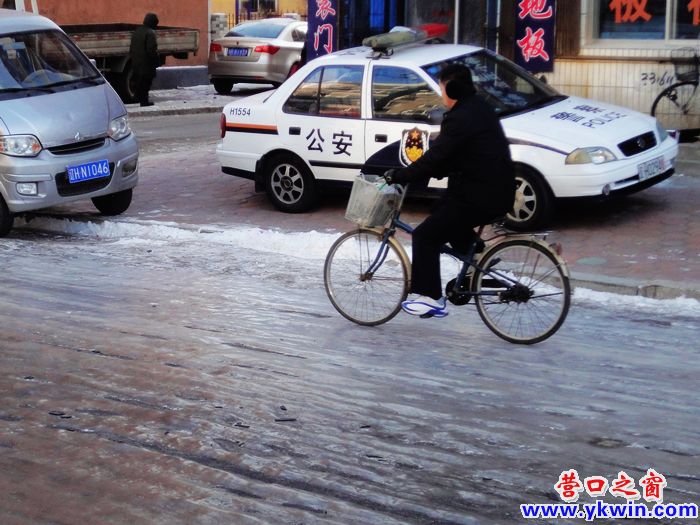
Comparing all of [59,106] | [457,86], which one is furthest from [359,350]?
[59,106]

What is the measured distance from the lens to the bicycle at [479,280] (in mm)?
6934

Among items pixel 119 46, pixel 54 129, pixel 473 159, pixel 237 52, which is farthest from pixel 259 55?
pixel 473 159

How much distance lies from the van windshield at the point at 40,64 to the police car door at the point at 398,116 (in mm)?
2934

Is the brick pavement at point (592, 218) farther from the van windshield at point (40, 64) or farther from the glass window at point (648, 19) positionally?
the glass window at point (648, 19)

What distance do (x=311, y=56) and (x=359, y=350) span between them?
36.1ft

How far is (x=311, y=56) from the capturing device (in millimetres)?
17484

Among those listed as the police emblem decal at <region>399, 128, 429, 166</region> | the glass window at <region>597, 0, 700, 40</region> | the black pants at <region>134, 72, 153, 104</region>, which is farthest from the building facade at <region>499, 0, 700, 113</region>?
the black pants at <region>134, 72, 153, 104</region>

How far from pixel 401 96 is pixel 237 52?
13473 mm

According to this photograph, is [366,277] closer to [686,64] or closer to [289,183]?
[289,183]

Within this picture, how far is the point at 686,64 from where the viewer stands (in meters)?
14.6

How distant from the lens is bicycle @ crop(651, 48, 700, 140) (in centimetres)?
1457

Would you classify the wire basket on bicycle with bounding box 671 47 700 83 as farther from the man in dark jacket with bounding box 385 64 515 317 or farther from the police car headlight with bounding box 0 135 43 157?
the man in dark jacket with bounding box 385 64 515 317

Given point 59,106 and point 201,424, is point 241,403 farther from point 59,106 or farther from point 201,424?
point 59,106

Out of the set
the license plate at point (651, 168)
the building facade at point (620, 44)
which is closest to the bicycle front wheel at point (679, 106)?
the building facade at point (620, 44)
